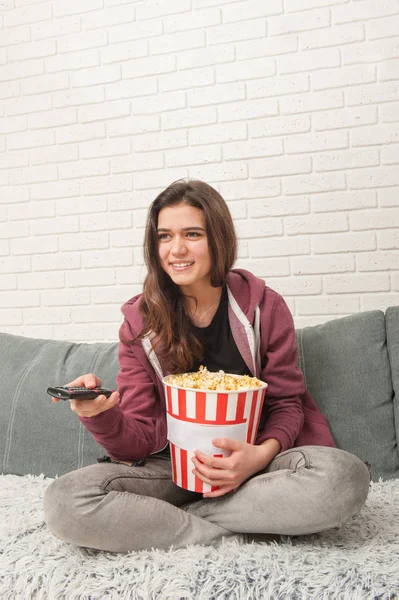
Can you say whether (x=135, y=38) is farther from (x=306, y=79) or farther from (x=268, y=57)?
(x=306, y=79)

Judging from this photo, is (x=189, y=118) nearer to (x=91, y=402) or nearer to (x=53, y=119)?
(x=53, y=119)

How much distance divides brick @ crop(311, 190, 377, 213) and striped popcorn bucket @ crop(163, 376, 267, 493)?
1.19 m

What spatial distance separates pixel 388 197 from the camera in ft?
7.08

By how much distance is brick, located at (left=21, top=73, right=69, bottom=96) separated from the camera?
259 cm

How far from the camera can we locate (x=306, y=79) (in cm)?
224

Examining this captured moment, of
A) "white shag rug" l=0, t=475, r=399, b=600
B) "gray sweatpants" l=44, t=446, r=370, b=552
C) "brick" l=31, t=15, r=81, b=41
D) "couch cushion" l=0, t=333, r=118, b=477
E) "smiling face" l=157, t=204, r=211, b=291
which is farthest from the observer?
"brick" l=31, t=15, r=81, b=41

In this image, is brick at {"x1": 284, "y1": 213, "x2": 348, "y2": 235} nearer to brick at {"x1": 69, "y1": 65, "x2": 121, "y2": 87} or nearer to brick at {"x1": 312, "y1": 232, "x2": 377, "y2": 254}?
brick at {"x1": 312, "y1": 232, "x2": 377, "y2": 254}

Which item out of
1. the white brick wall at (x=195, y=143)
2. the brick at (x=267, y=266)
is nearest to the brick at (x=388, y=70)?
the white brick wall at (x=195, y=143)

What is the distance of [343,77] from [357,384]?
1.24m

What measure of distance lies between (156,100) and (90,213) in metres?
0.57

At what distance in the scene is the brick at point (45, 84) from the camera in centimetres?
259

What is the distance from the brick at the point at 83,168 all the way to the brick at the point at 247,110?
1.87 ft

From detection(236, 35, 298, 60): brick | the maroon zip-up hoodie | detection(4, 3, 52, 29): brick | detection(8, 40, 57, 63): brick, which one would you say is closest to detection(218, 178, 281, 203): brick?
detection(236, 35, 298, 60): brick

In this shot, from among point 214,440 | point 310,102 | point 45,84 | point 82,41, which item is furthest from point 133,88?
point 214,440
